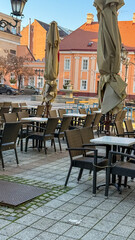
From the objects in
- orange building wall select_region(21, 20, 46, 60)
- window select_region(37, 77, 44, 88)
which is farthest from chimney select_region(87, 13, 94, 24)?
orange building wall select_region(21, 20, 46, 60)

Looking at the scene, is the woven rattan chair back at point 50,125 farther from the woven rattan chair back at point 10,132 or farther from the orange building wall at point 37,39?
the orange building wall at point 37,39

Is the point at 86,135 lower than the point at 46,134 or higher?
higher

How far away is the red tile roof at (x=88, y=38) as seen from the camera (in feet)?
165

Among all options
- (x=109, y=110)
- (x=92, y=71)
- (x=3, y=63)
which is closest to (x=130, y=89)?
(x=92, y=71)

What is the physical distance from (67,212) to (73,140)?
1615mm

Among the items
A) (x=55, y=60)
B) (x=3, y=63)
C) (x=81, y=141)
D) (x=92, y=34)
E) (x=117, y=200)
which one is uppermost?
(x=92, y=34)

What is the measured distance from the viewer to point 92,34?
5281cm

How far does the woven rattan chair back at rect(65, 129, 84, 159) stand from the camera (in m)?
5.57

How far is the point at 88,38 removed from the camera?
5191 cm

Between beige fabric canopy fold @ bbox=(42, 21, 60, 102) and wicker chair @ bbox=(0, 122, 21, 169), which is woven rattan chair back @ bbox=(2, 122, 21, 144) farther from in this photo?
beige fabric canopy fold @ bbox=(42, 21, 60, 102)

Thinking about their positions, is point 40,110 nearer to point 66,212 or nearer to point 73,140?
point 73,140

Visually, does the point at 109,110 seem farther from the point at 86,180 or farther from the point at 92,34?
the point at 92,34

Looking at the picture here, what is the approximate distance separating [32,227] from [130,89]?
1831 inches

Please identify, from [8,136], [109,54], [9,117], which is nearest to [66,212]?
[8,136]
